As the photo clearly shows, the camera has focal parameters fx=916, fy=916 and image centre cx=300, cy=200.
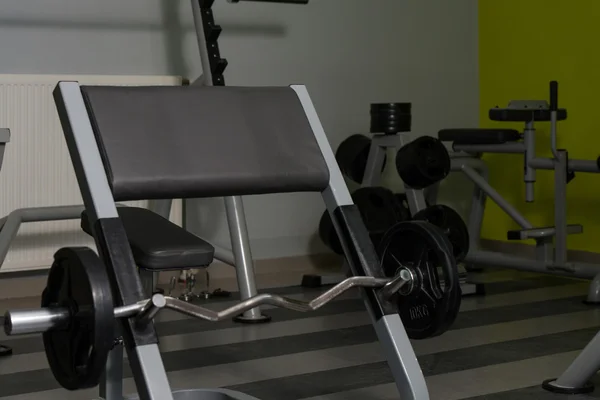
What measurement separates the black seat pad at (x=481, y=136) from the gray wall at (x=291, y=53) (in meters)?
0.49

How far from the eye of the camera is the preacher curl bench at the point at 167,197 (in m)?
A: 1.66

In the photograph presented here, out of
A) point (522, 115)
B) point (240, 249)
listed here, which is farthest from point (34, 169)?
point (522, 115)

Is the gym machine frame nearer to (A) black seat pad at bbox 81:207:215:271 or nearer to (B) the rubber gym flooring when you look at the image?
(B) the rubber gym flooring

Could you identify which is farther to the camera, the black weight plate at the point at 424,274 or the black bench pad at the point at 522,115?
the black bench pad at the point at 522,115

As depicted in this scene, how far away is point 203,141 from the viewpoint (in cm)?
202

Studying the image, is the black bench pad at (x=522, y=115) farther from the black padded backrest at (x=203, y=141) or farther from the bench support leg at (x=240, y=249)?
the black padded backrest at (x=203, y=141)

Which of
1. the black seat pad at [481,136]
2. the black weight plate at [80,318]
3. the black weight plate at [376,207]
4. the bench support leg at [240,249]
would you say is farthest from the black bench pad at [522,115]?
the black weight plate at [80,318]

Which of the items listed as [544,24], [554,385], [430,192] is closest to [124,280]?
[554,385]

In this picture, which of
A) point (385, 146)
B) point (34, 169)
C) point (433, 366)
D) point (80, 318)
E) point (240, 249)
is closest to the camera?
point (80, 318)

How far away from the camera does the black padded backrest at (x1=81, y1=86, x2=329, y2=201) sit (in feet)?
6.26

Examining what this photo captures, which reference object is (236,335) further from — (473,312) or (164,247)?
(164,247)

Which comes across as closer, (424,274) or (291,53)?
(424,274)

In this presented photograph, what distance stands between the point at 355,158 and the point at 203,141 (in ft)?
6.62

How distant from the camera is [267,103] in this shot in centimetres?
216
